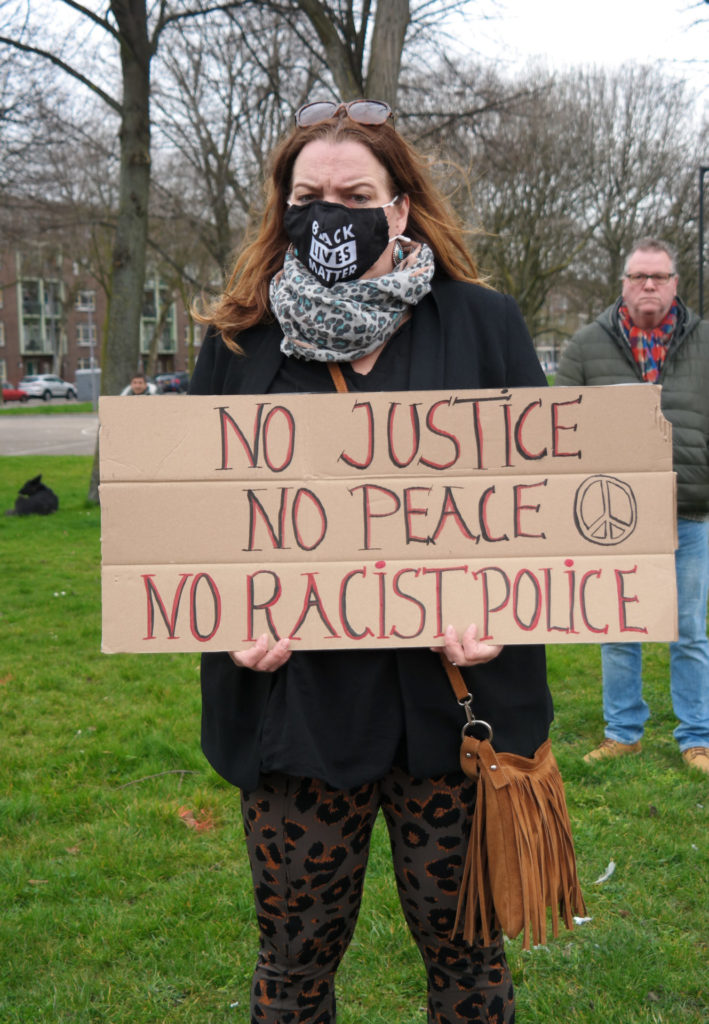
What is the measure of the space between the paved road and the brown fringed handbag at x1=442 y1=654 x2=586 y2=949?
18.0 metres

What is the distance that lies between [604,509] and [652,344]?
8.24 feet

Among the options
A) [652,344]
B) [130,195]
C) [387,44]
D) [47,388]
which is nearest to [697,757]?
[652,344]

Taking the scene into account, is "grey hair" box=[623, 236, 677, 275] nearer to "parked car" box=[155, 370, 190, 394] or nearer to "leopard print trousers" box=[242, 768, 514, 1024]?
"leopard print trousers" box=[242, 768, 514, 1024]

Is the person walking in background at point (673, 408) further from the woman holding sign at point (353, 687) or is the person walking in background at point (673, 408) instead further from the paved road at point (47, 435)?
the paved road at point (47, 435)

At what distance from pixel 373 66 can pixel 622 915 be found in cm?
865

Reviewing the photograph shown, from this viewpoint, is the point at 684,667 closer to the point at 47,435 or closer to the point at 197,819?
the point at 197,819

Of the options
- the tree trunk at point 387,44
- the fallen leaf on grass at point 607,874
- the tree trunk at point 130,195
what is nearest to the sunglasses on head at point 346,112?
the fallen leaf on grass at point 607,874

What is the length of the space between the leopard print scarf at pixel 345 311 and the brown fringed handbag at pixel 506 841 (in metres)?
0.63

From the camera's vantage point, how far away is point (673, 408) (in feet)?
13.2

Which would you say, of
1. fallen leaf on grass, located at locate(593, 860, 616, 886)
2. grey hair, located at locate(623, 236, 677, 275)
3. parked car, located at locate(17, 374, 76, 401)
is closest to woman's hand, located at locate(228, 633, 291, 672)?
fallen leaf on grass, located at locate(593, 860, 616, 886)

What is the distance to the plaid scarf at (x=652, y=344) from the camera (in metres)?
4.04

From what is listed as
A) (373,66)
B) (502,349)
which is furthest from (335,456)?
(373,66)

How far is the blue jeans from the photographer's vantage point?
4082 millimetres

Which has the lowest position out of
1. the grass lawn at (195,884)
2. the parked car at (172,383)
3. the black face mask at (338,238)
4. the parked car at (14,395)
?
the grass lawn at (195,884)
